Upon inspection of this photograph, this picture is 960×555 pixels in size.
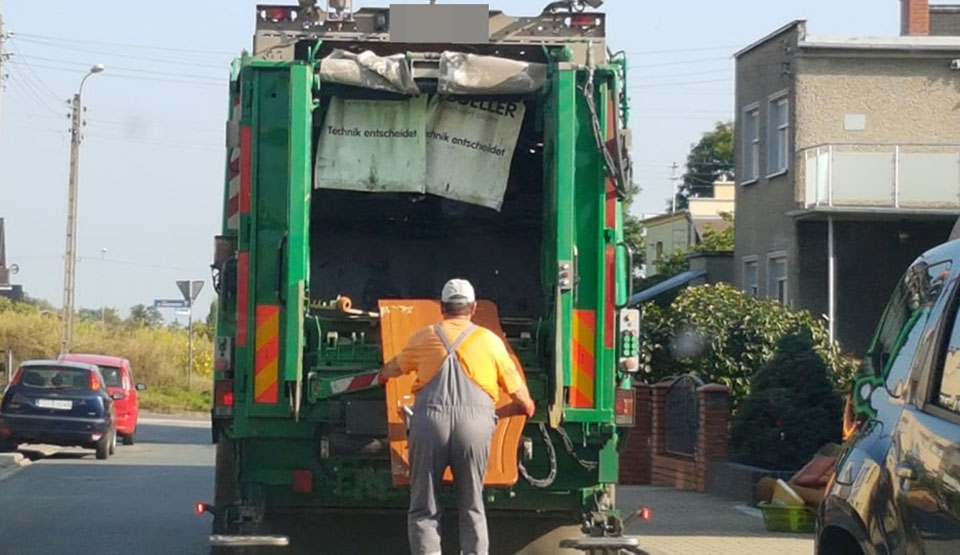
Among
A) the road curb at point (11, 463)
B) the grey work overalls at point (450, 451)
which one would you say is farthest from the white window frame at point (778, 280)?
the grey work overalls at point (450, 451)

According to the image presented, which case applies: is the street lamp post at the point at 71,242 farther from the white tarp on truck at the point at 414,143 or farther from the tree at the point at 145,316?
the white tarp on truck at the point at 414,143

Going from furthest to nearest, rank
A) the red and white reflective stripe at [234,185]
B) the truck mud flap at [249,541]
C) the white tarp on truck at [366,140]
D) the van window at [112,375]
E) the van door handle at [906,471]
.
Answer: the van window at [112,375] → the white tarp on truck at [366,140] → the red and white reflective stripe at [234,185] → the truck mud flap at [249,541] → the van door handle at [906,471]

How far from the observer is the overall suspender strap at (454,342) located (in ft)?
28.9

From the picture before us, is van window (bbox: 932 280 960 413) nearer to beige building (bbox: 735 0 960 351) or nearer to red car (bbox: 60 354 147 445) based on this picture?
beige building (bbox: 735 0 960 351)

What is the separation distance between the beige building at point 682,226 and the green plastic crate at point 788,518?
4474cm

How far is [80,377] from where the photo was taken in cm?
2562

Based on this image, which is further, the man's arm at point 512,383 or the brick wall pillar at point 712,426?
the brick wall pillar at point 712,426

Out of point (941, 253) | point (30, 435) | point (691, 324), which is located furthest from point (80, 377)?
point (941, 253)

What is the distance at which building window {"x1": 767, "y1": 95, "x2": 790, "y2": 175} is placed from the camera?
30375mm

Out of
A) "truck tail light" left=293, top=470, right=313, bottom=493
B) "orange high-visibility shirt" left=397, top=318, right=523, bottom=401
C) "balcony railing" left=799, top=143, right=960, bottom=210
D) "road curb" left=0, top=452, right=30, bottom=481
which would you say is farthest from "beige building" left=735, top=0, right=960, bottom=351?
"orange high-visibility shirt" left=397, top=318, right=523, bottom=401

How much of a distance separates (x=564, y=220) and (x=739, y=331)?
13796 millimetres

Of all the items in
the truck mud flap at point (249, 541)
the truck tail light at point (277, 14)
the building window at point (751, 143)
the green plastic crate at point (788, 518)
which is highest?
the building window at point (751, 143)

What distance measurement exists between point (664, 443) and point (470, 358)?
513 inches

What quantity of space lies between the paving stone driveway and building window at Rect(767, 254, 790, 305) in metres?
11.8
